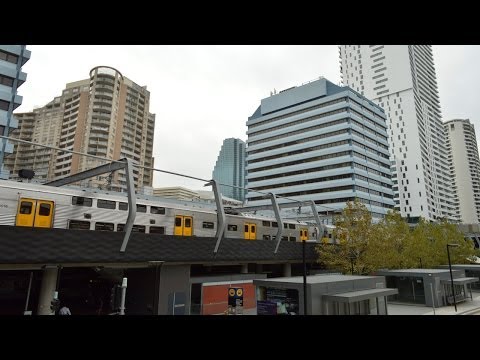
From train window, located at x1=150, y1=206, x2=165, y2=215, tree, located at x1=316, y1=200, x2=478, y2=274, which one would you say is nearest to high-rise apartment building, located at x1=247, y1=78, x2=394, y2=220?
tree, located at x1=316, y1=200, x2=478, y2=274

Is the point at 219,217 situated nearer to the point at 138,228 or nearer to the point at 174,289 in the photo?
the point at 138,228

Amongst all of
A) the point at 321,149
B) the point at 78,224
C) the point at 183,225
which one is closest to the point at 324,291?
the point at 183,225

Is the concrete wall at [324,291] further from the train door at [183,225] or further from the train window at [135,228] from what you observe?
the train window at [135,228]

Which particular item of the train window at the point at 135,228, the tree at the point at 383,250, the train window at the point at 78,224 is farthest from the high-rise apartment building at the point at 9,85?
the tree at the point at 383,250

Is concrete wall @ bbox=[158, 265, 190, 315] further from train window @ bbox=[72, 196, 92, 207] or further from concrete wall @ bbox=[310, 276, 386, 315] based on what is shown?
concrete wall @ bbox=[310, 276, 386, 315]

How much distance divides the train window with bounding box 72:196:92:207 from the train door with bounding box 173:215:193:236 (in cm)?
603

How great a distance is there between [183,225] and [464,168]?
201m

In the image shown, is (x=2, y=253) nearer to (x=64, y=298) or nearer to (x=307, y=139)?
(x=64, y=298)

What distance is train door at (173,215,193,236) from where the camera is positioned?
24.2m
